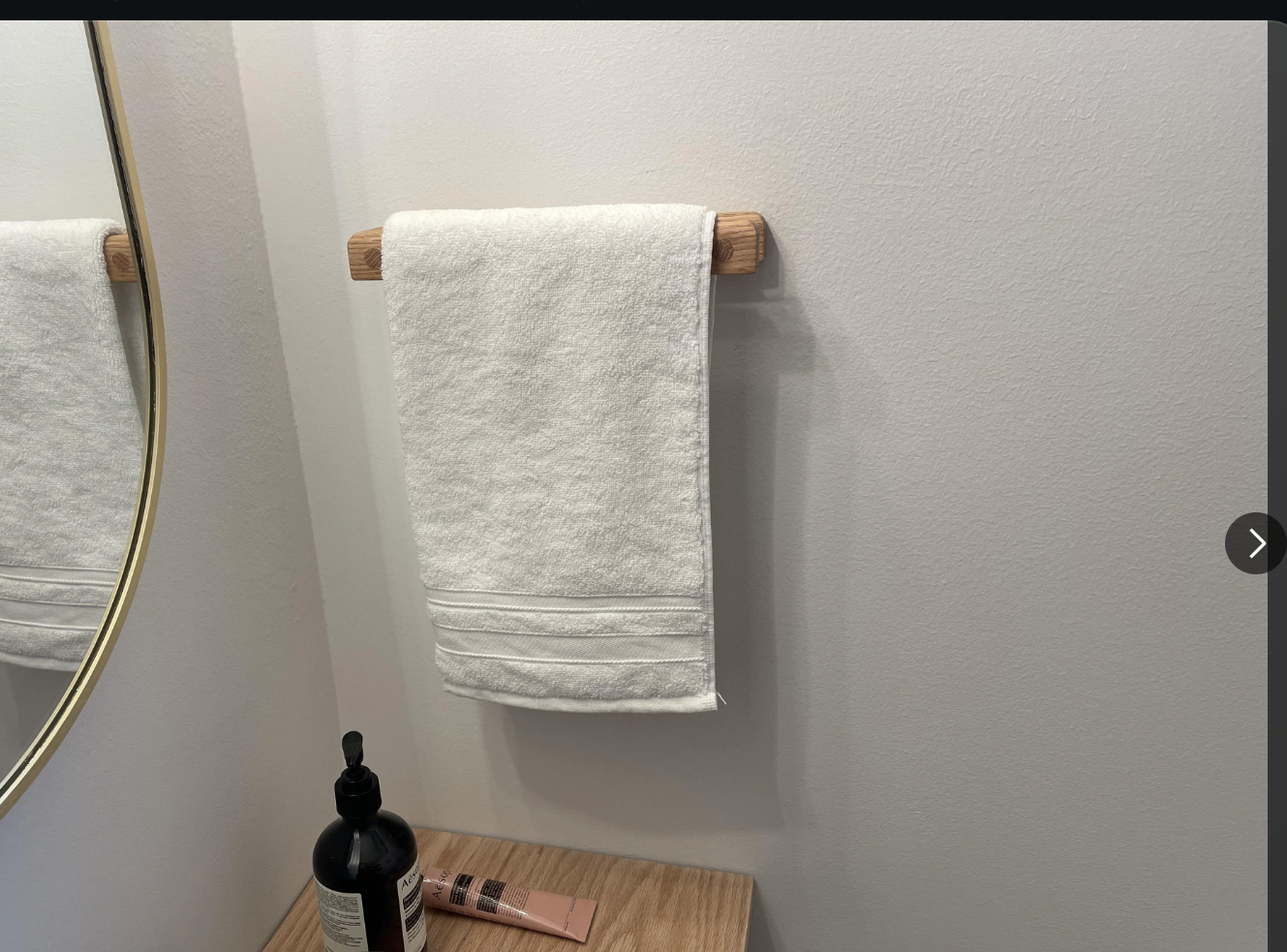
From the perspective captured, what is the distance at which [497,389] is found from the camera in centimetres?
68

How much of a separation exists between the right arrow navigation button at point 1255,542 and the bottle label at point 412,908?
0.69 metres

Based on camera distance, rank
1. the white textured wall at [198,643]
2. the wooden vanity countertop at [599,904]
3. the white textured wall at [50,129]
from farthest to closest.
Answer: the wooden vanity countertop at [599,904] < the white textured wall at [198,643] < the white textured wall at [50,129]

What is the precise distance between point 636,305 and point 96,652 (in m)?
0.45

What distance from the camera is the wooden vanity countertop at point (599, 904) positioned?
0.80 metres

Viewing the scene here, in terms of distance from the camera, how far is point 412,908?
2.42ft

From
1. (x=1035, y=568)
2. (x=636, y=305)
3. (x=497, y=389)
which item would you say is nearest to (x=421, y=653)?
(x=497, y=389)

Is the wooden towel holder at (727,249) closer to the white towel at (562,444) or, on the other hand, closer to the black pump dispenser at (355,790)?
the white towel at (562,444)

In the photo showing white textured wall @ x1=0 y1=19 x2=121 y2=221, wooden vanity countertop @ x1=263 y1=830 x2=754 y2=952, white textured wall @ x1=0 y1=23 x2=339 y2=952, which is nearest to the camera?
white textured wall @ x1=0 y1=19 x2=121 y2=221

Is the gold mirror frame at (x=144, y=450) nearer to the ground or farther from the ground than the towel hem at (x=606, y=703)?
farther from the ground

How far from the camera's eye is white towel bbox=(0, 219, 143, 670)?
0.55 m

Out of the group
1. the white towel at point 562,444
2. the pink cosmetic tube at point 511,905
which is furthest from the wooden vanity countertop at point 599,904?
the white towel at point 562,444
